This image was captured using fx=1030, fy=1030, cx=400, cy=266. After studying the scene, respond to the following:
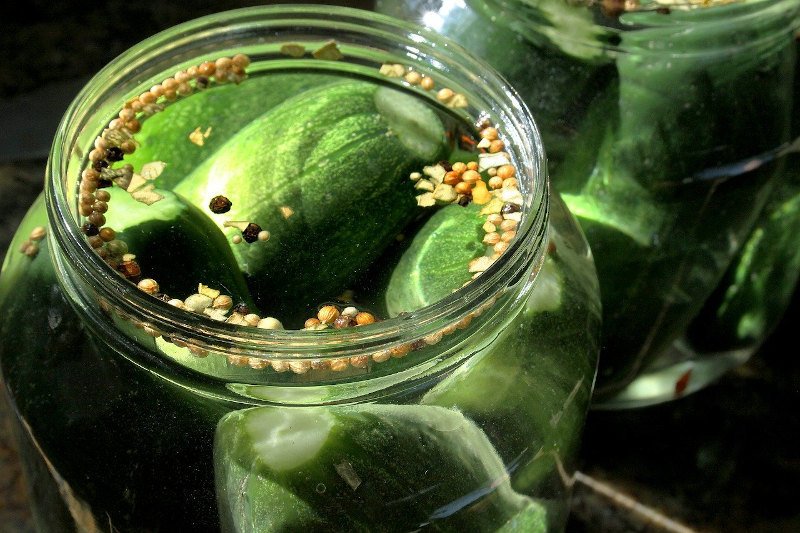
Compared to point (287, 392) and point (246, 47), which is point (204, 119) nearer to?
point (246, 47)

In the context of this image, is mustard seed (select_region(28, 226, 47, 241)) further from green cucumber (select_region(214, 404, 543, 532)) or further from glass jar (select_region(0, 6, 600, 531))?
green cucumber (select_region(214, 404, 543, 532))

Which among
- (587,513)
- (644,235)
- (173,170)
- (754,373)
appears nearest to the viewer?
(173,170)

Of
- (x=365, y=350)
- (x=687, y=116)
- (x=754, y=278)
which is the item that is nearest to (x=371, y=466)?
(x=365, y=350)

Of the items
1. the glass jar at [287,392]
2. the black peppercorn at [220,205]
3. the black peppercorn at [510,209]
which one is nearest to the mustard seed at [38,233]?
the glass jar at [287,392]

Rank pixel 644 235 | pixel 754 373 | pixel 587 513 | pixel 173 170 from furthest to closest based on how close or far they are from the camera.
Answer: pixel 754 373, pixel 587 513, pixel 644 235, pixel 173 170

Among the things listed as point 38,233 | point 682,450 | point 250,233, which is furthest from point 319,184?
point 682,450

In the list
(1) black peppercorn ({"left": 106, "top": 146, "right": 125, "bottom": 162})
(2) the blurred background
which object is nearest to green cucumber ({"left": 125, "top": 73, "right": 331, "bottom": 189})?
(1) black peppercorn ({"left": 106, "top": 146, "right": 125, "bottom": 162})

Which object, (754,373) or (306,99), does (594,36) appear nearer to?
(306,99)
